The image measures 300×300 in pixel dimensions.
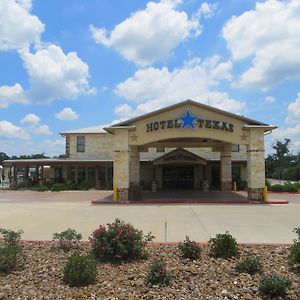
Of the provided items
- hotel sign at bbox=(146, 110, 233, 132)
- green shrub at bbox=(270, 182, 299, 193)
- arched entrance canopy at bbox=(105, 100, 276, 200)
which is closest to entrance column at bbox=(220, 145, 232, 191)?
green shrub at bbox=(270, 182, 299, 193)

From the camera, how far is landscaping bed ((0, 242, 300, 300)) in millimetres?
6969

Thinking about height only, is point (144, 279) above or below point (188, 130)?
below

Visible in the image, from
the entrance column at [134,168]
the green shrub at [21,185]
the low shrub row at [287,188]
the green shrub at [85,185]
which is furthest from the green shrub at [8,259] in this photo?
the green shrub at [21,185]

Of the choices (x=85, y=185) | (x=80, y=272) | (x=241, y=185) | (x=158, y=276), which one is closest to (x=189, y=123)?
(x=241, y=185)

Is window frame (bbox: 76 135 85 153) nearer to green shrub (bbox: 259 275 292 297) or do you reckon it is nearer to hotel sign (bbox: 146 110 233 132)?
hotel sign (bbox: 146 110 233 132)

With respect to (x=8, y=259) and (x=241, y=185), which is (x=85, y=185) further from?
(x=8, y=259)

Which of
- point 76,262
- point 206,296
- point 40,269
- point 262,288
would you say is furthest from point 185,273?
point 40,269

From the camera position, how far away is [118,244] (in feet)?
28.6

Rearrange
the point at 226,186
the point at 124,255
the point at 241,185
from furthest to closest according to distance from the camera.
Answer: the point at 241,185, the point at 226,186, the point at 124,255

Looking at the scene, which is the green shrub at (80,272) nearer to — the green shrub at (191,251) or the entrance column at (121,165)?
the green shrub at (191,251)

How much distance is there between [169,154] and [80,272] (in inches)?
1198

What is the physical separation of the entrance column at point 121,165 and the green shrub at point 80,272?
1786 centimetres

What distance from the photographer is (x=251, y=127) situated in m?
25.2

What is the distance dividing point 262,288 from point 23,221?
38.5 ft
